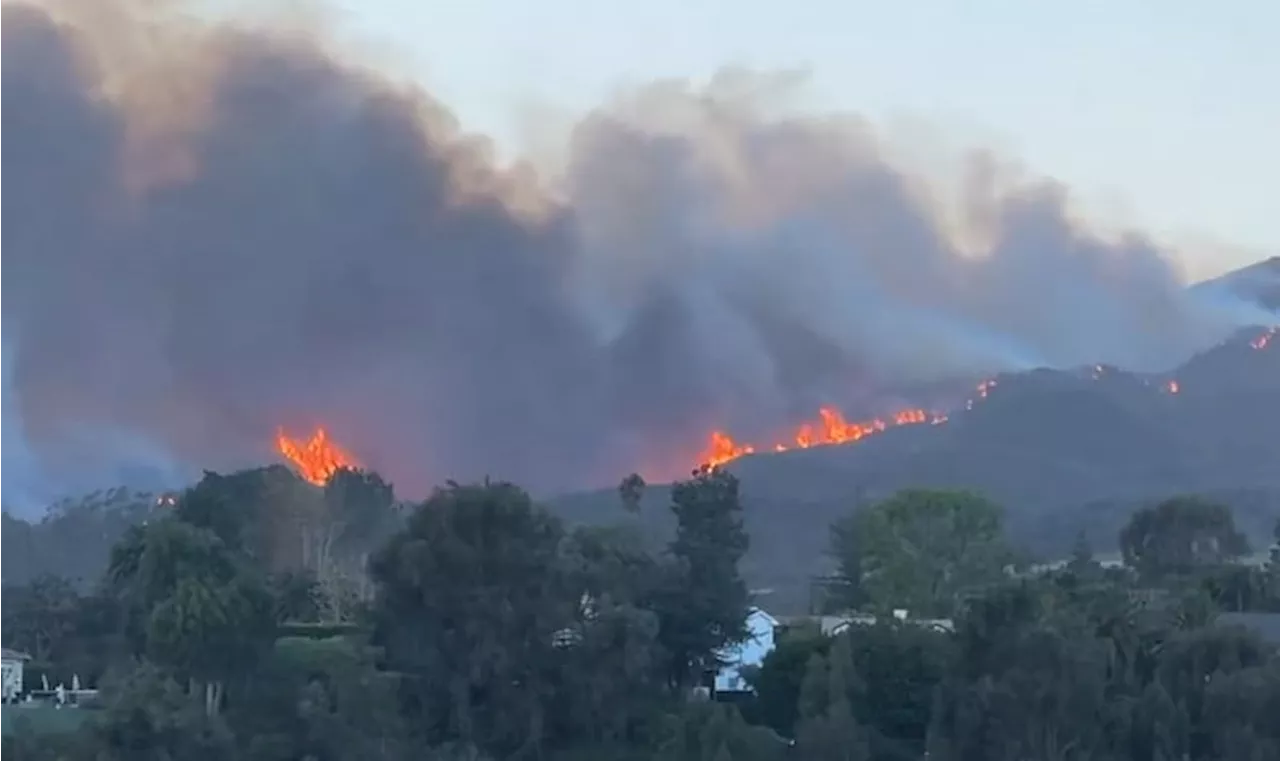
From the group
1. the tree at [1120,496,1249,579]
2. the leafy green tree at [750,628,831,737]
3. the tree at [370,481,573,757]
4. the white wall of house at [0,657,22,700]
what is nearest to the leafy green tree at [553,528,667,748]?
the tree at [370,481,573,757]

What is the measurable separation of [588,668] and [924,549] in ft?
115

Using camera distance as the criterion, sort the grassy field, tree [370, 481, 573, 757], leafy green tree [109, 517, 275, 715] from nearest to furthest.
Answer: leafy green tree [109, 517, 275, 715], the grassy field, tree [370, 481, 573, 757]

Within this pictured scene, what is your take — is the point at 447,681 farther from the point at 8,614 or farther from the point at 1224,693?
the point at 8,614

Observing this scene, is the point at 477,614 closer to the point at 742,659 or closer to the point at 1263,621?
the point at 742,659

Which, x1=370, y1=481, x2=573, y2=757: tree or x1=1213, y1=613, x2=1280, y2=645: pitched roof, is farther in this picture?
x1=1213, y1=613, x2=1280, y2=645: pitched roof

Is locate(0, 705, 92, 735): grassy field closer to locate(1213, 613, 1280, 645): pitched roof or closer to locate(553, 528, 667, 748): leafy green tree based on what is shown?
locate(553, 528, 667, 748): leafy green tree

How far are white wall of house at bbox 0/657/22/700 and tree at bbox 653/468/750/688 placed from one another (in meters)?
17.0

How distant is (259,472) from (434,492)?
3688 centimetres

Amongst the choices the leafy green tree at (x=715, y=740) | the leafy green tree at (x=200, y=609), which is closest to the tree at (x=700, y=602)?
the leafy green tree at (x=715, y=740)

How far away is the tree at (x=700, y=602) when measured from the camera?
53219 mm

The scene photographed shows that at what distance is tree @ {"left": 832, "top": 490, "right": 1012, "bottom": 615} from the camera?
7488 cm

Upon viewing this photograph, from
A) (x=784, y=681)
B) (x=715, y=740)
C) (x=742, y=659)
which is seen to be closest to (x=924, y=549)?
(x=742, y=659)

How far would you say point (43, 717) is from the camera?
4875 centimetres

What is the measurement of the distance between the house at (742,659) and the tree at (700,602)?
81 cm
